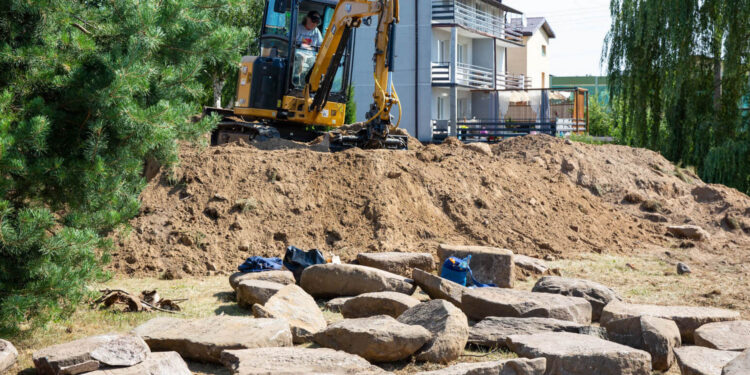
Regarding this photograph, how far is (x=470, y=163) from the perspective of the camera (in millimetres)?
11641

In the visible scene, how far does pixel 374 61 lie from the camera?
41.6 feet

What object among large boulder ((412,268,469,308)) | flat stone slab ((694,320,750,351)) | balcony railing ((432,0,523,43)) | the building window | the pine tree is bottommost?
flat stone slab ((694,320,750,351))

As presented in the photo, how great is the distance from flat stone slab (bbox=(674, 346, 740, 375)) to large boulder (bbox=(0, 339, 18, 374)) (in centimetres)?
420

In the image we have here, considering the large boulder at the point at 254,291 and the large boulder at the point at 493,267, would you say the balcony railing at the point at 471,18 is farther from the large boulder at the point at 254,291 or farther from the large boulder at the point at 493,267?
the large boulder at the point at 254,291

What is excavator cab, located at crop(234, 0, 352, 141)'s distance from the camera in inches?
541

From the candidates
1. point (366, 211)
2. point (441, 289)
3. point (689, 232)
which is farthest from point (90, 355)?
point (689, 232)

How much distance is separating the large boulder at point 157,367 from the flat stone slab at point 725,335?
3.62m

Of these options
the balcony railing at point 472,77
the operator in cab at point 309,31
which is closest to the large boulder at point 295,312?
the operator in cab at point 309,31

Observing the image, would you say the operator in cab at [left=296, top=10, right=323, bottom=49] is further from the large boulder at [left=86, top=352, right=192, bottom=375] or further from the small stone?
the large boulder at [left=86, top=352, right=192, bottom=375]

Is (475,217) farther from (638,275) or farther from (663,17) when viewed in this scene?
(663,17)

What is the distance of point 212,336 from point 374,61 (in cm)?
841

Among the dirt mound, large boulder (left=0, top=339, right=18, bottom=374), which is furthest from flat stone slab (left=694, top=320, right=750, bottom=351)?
large boulder (left=0, top=339, right=18, bottom=374)

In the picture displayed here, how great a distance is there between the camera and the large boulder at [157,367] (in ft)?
13.8

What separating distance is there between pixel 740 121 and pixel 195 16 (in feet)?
50.9
